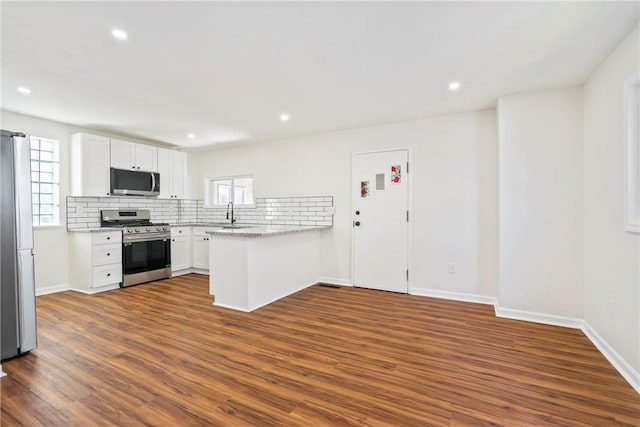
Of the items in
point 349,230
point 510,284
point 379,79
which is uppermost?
point 379,79

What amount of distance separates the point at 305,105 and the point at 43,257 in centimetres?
414

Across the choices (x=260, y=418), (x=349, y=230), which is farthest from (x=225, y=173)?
(x=260, y=418)

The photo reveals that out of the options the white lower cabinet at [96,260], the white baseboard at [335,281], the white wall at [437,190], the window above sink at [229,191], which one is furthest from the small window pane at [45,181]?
the white baseboard at [335,281]

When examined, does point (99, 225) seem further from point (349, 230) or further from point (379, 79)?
point (379, 79)

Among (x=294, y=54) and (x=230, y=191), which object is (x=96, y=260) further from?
(x=294, y=54)

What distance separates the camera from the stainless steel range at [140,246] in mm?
4637

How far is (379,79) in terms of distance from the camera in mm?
2930

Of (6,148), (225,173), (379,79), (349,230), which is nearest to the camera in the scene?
(6,148)

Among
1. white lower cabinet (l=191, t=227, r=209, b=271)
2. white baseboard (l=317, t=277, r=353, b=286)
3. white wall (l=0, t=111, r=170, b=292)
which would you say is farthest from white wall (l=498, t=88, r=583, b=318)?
white wall (l=0, t=111, r=170, b=292)

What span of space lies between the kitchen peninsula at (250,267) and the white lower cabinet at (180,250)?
1.94 meters

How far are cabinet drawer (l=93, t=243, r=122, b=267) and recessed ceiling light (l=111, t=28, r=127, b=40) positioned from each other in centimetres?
319

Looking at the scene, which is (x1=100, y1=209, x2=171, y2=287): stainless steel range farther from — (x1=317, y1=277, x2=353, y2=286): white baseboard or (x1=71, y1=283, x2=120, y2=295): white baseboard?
(x1=317, y1=277, x2=353, y2=286): white baseboard

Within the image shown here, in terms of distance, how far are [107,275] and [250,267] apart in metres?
2.45

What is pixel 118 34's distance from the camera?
216cm
